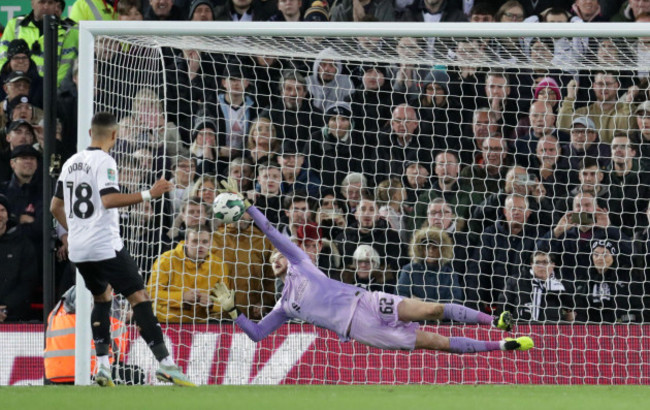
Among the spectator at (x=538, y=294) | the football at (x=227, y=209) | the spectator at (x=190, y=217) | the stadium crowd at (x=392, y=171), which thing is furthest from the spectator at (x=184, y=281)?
the spectator at (x=538, y=294)

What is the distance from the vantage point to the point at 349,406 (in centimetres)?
713

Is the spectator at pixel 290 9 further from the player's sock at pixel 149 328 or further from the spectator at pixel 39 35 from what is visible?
the player's sock at pixel 149 328

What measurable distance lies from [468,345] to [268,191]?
2.64 metres

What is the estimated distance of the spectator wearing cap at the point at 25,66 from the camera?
12.6 metres

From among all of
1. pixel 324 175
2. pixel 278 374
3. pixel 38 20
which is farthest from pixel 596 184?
pixel 38 20

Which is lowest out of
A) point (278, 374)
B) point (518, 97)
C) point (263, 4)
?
point (278, 374)

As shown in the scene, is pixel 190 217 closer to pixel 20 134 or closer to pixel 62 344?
pixel 62 344

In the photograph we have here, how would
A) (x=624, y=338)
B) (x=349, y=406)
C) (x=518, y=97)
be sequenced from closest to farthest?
(x=349, y=406)
(x=624, y=338)
(x=518, y=97)

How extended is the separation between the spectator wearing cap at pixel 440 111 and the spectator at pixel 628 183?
1.53 metres

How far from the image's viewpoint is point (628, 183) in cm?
1136

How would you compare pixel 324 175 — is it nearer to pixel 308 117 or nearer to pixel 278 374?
pixel 308 117

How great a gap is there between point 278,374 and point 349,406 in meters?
3.63

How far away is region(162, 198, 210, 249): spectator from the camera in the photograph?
11219 mm

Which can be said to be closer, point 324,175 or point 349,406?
point 349,406
